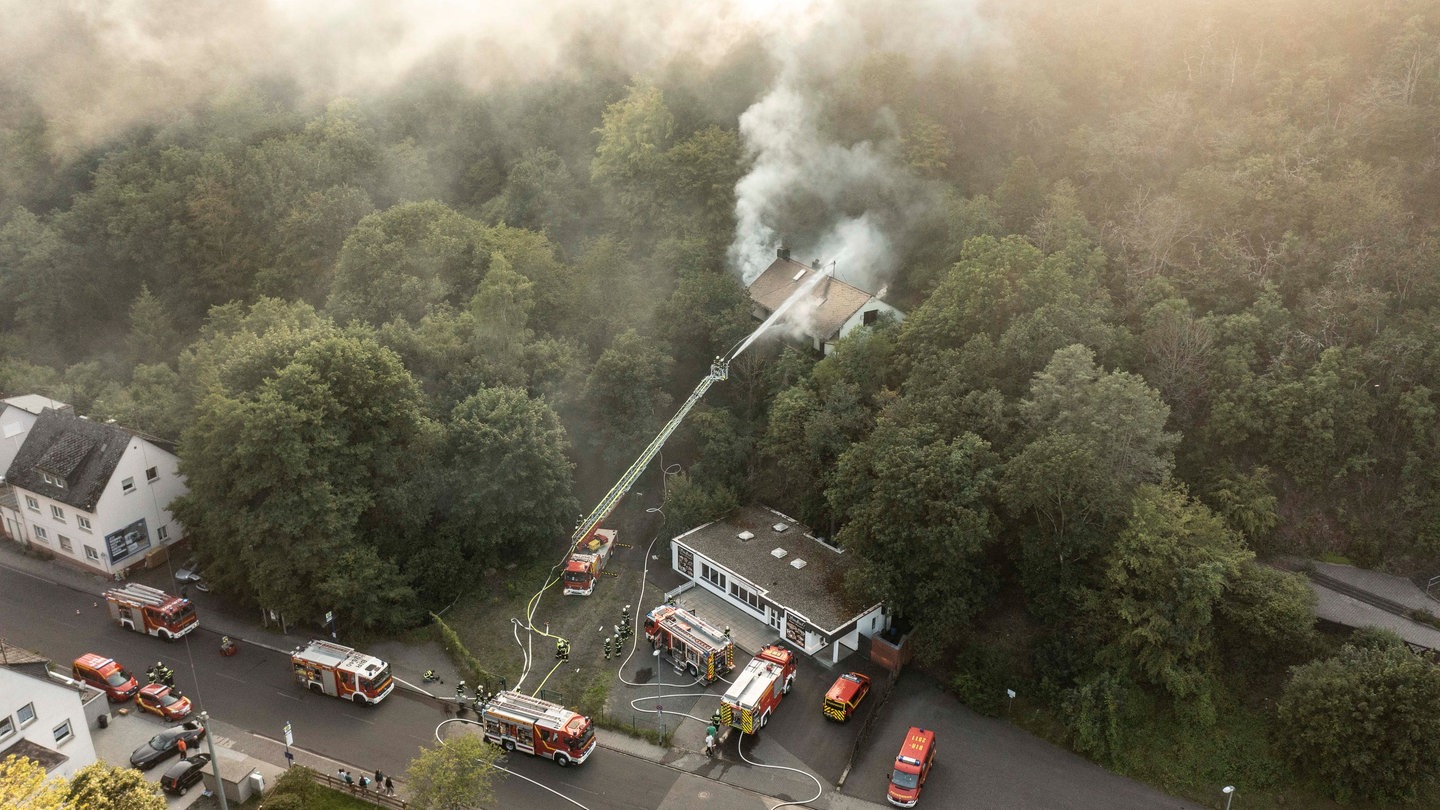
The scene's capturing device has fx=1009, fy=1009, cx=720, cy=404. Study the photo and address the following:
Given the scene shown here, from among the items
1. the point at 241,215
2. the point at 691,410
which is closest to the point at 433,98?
the point at 241,215

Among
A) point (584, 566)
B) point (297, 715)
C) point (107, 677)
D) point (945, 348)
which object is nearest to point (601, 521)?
point (584, 566)

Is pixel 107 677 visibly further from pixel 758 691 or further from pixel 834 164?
pixel 834 164

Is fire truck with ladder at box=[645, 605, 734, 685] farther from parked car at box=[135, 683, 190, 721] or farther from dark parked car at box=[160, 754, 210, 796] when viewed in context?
parked car at box=[135, 683, 190, 721]

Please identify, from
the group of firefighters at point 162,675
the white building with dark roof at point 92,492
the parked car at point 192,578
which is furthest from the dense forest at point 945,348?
the group of firefighters at point 162,675

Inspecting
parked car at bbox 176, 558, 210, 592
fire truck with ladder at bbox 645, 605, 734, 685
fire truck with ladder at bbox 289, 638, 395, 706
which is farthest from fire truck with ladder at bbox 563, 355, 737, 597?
parked car at bbox 176, 558, 210, 592

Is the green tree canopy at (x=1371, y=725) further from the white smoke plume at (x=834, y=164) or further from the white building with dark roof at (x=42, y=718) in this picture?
the white building with dark roof at (x=42, y=718)
